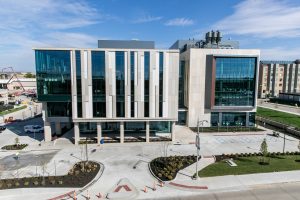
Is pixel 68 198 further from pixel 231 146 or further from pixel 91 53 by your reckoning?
pixel 231 146

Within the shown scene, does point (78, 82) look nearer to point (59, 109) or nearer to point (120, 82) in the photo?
point (59, 109)

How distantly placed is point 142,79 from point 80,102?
12.0m

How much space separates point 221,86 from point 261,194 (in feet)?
105

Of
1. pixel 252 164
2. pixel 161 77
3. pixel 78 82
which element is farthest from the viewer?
pixel 161 77

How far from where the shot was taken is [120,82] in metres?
40.6

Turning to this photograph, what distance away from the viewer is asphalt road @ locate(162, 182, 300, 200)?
2359 cm

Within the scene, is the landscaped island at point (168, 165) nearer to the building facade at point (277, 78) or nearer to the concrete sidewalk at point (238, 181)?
the concrete sidewalk at point (238, 181)

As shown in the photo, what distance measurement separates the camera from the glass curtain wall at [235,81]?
5241cm

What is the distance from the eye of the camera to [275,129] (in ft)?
178

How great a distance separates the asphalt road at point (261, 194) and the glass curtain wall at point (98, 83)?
22.8m

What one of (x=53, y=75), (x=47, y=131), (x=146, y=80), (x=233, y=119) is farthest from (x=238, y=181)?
(x=47, y=131)

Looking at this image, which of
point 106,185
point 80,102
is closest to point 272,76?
point 80,102

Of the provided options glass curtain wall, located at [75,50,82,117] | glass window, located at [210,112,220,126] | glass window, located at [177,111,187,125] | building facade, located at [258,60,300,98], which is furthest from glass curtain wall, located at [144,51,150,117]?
building facade, located at [258,60,300,98]

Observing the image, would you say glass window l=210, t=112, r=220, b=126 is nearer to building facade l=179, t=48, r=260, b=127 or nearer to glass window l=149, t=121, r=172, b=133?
building facade l=179, t=48, r=260, b=127
